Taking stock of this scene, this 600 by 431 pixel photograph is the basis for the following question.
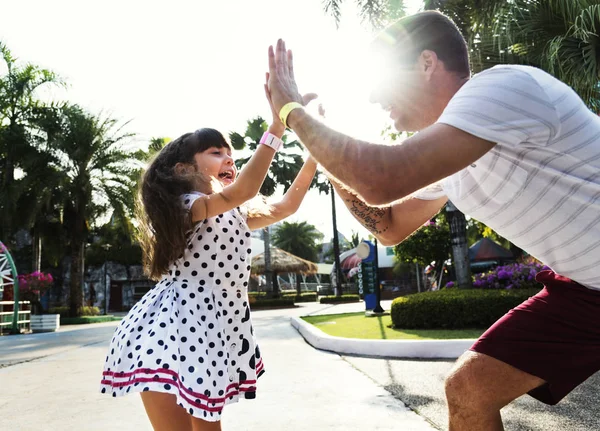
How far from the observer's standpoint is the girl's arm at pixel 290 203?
258 centimetres

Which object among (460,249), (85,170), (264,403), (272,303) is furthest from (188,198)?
(272,303)

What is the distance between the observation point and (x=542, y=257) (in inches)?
64.9

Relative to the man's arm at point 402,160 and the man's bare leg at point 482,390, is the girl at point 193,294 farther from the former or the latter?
the man's bare leg at point 482,390

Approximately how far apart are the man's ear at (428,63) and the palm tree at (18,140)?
2261cm

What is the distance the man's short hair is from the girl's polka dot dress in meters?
1.03

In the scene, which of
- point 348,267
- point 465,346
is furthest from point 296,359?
point 348,267

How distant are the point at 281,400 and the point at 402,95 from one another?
319 centimetres

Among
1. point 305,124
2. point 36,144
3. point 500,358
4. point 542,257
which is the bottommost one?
point 500,358

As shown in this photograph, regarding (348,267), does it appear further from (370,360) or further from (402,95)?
(402,95)

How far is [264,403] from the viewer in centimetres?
426

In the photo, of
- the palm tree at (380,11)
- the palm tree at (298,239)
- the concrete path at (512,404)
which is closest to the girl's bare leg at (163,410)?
the concrete path at (512,404)

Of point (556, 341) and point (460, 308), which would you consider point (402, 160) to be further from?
point (460, 308)

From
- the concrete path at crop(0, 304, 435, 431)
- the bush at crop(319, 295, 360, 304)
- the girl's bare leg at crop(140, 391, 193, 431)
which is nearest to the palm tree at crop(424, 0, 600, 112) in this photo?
the concrete path at crop(0, 304, 435, 431)

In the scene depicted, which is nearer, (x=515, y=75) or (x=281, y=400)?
(x=515, y=75)
